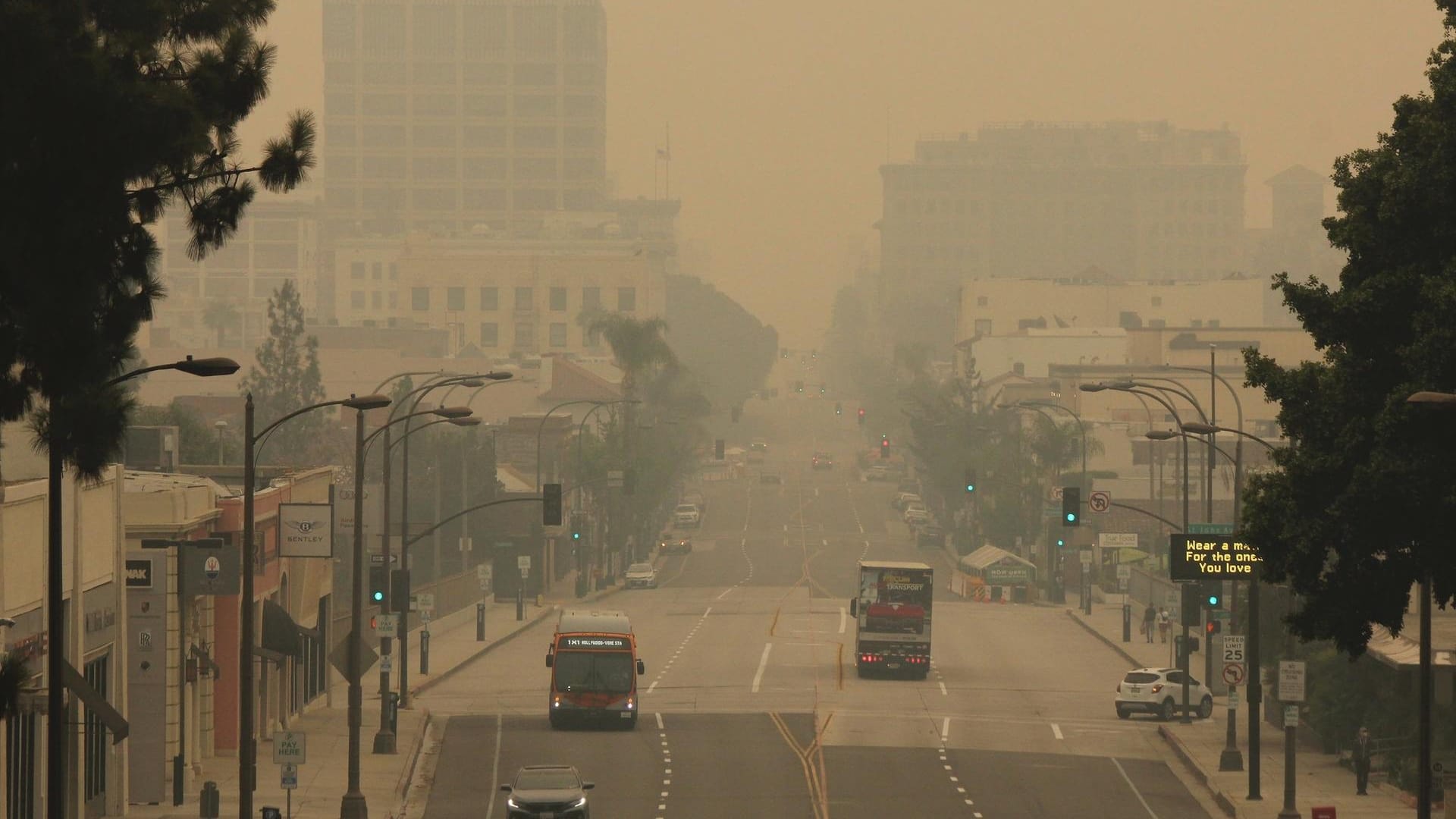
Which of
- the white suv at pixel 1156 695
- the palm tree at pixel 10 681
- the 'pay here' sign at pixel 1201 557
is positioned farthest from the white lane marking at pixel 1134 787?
the palm tree at pixel 10 681

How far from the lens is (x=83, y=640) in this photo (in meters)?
38.6

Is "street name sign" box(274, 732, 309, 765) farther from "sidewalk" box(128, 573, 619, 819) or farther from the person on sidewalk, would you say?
the person on sidewalk

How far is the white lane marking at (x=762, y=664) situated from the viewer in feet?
214

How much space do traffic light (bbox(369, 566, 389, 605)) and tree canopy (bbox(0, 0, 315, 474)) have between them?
34.3 meters

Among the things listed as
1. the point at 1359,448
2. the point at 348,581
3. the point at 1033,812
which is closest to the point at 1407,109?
the point at 1359,448

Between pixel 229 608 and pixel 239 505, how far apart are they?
2.66m

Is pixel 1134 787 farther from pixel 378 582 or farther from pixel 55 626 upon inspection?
pixel 55 626

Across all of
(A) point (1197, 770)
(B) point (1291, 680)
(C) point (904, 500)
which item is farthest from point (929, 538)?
(B) point (1291, 680)

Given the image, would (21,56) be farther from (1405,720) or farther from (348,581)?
(348,581)

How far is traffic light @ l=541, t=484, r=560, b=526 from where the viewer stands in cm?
6856

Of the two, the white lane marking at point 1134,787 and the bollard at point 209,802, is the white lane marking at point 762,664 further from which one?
the bollard at point 209,802

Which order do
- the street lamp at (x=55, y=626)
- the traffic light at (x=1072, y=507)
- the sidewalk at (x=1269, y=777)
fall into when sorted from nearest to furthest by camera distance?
the street lamp at (x=55, y=626) < the sidewalk at (x=1269, y=777) < the traffic light at (x=1072, y=507)

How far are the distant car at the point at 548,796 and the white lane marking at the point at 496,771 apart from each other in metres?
4.13

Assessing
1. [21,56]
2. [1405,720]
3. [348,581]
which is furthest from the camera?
[348,581]
